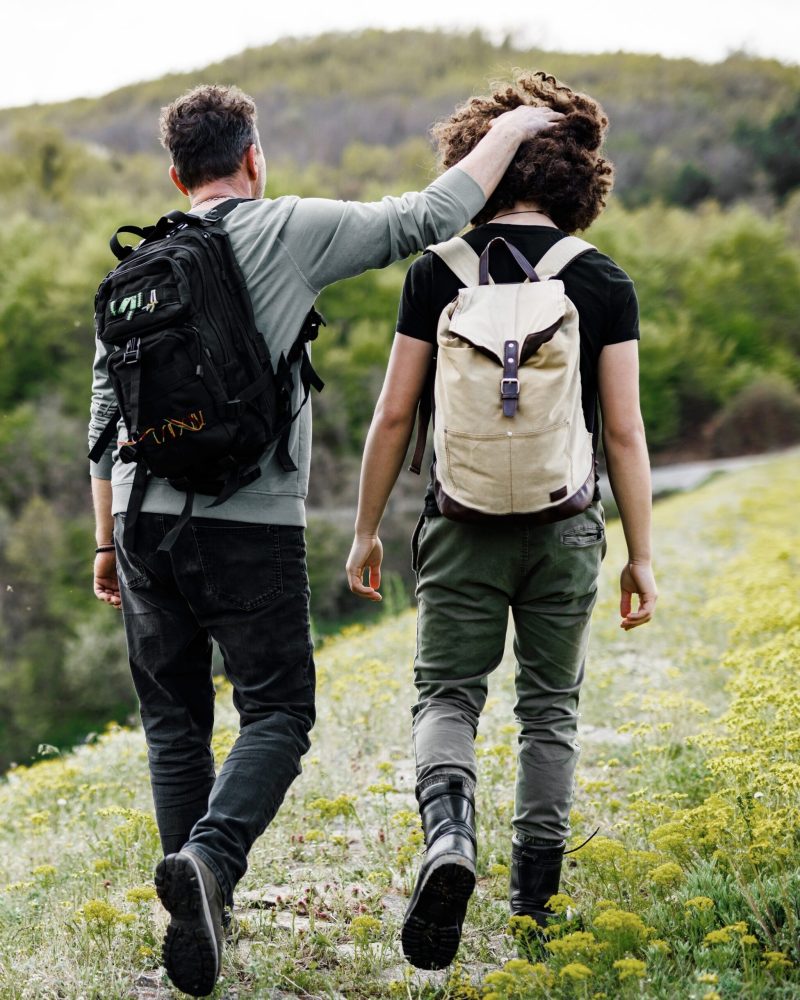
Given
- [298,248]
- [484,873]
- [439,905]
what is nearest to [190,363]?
[298,248]

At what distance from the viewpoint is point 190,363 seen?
2662mm

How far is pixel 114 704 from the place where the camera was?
2619cm

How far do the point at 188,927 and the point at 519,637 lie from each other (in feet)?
3.75

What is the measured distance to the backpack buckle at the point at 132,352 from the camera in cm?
266

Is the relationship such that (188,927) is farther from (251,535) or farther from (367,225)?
(367,225)

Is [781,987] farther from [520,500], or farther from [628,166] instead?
[628,166]

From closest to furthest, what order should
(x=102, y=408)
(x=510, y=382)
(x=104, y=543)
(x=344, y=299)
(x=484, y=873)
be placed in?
(x=510, y=382)
(x=102, y=408)
(x=104, y=543)
(x=484, y=873)
(x=344, y=299)

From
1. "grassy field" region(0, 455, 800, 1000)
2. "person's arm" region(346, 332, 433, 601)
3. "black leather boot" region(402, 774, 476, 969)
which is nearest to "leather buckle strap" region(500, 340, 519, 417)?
"person's arm" region(346, 332, 433, 601)

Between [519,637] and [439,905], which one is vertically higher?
[519,637]

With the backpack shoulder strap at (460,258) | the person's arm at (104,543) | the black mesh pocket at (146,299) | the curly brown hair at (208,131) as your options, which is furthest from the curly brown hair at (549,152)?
the person's arm at (104,543)

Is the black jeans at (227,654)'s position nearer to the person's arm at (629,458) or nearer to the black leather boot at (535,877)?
the black leather boot at (535,877)

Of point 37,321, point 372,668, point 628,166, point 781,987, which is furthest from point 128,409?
point 628,166

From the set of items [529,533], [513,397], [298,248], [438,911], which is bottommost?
[438,911]

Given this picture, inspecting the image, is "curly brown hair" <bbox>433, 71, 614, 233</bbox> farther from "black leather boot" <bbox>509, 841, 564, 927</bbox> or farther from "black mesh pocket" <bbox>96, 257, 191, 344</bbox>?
"black leather boot" <bbox>509, 841, 564, 927</bbox>
